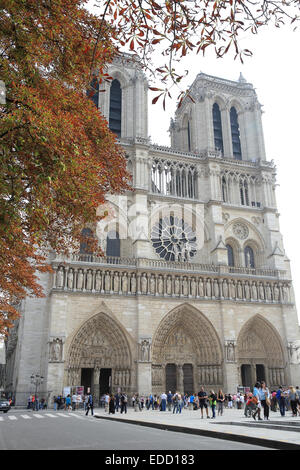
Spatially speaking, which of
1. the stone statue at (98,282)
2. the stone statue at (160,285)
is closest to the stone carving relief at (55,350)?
the stone statue at (98,282)

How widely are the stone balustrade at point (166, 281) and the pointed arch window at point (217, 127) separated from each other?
456 inches

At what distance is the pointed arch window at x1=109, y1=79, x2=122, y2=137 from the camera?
3080 cm

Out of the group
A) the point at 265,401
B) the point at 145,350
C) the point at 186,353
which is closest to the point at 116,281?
the point at 145,350

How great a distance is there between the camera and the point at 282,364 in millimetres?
26750

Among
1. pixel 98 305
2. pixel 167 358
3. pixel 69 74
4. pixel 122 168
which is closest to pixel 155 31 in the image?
pixel 69 74

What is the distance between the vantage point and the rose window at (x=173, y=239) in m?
28.2

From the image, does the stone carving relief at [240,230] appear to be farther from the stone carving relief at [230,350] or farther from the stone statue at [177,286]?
the stone carving relief at [230,350]

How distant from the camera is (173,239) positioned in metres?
28.7

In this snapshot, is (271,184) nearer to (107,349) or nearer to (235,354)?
(235,354)

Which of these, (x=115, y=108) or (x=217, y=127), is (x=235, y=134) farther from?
(x=115, y=108)

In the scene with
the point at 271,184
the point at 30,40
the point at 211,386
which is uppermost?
the point at 271,184

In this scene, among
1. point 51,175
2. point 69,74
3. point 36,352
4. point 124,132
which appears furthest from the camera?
point 124,132

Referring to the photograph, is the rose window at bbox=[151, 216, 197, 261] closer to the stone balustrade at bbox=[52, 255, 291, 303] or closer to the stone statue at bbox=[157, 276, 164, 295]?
the stone balustrade at bbox=[52, 255, 291, 303]

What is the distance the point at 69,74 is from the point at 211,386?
22117 mm
